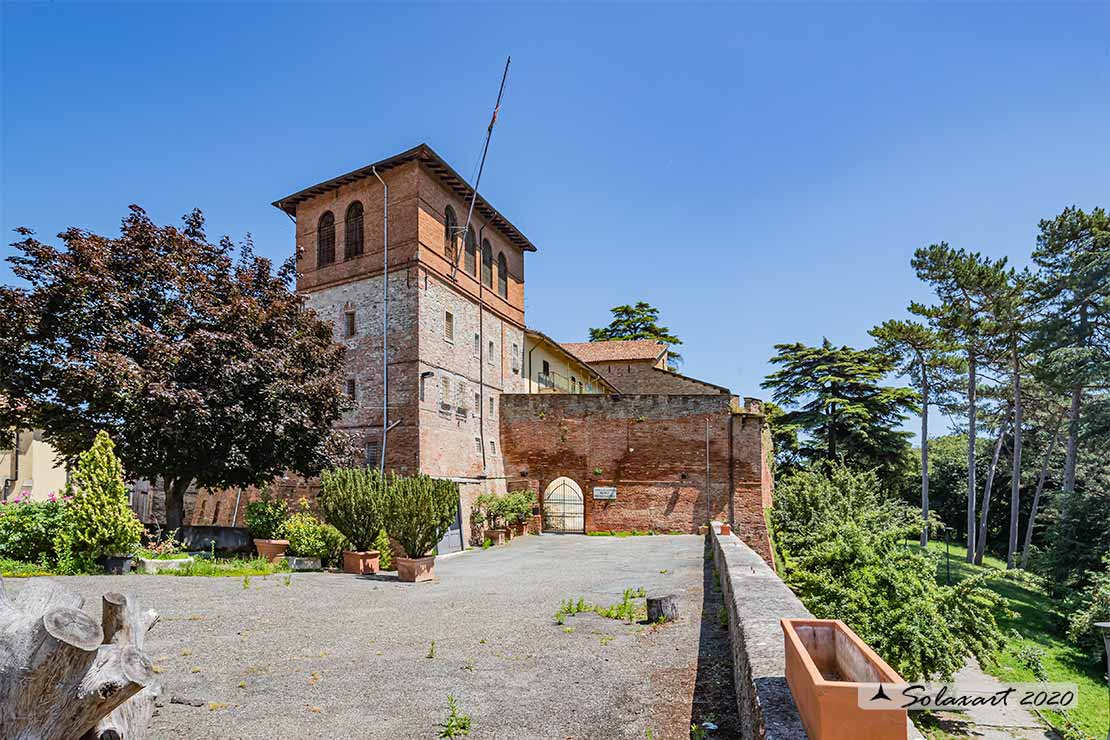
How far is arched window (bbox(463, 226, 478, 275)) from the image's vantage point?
23.4 metres

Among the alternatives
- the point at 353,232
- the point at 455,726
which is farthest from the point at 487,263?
the point at 455,726

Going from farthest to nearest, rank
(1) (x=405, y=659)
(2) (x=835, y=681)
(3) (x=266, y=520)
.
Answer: (3) (x=266, y=520) → (1) (x=405, y=659) → (2) (x=835, y=681)

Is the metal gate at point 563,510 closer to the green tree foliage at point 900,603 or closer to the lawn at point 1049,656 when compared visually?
the lawn at point 1049,656

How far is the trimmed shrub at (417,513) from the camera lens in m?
12.3

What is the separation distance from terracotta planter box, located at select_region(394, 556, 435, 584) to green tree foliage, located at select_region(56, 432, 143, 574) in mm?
4824

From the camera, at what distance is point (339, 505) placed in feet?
42.7

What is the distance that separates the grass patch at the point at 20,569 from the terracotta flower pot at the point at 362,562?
4869 mm

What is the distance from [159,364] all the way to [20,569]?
14.6ft

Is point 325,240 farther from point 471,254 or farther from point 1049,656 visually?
point 1049,656

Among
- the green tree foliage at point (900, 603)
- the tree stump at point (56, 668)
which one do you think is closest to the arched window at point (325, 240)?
the green tree foliage at point (900, 603)

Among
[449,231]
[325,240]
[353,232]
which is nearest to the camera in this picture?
[353,232]

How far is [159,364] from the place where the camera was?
13828mm

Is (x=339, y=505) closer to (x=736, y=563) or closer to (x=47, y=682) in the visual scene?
(x=736, y=563)

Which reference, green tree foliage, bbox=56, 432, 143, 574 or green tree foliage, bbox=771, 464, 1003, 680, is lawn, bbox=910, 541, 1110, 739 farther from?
green tree foliage, bbox=56, 432, 143, 574
